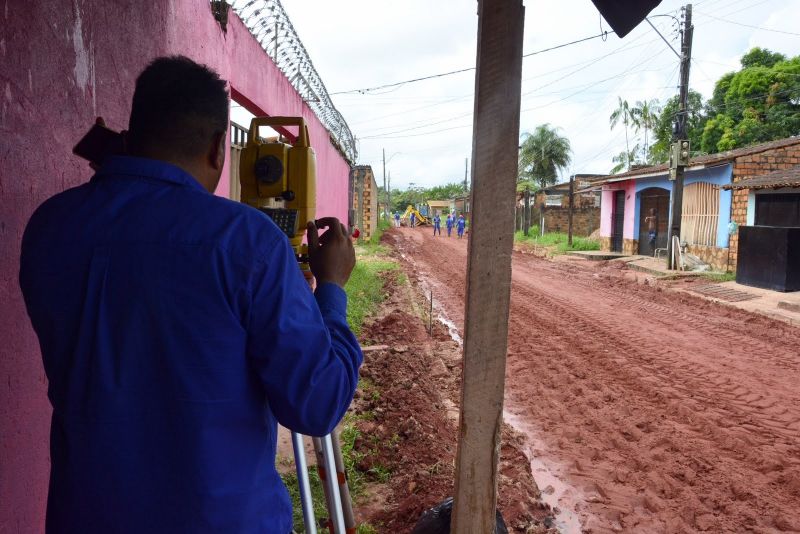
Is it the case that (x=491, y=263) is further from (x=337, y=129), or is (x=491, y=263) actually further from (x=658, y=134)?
(x=658, y=134)

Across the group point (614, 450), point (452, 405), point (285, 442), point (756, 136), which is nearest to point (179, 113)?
point (285, 442)

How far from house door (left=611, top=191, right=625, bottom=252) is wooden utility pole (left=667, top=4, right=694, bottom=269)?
650 centimetres

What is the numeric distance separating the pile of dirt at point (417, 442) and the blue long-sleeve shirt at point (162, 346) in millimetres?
2192

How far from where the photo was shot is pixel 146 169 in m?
1.08

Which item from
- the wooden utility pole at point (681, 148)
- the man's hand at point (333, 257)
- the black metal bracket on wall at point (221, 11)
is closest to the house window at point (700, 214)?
the wooden utility pole at point (681, 148)

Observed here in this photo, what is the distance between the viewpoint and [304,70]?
340 inches

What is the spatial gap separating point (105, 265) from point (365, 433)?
341 cm

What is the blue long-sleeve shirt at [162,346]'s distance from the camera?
1.00m

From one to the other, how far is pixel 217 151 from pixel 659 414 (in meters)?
4.71

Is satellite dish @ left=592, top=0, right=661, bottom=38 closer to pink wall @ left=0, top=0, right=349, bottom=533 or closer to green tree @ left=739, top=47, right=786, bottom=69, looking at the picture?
pink wall @ left=0, top=0, right=349, bottom=533

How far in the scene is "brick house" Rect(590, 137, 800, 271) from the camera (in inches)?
566

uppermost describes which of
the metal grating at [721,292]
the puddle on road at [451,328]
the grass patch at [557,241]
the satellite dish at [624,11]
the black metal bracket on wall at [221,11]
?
the black metal bracket on wall at [221,11]

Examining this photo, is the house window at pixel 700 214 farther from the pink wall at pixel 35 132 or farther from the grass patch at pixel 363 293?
the pink wall at pixel 35 132

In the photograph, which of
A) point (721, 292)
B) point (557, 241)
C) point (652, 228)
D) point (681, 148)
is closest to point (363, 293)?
point (721, 292)
